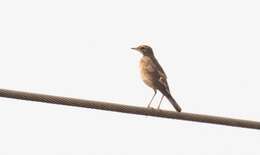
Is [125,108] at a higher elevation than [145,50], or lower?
higher

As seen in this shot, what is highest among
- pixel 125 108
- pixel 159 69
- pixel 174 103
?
pixel 125 108

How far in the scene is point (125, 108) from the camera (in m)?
9.73

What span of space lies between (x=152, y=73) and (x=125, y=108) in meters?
4.23

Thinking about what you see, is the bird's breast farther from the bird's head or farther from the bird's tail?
the bird's tail

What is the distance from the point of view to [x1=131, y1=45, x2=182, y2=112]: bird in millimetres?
13288

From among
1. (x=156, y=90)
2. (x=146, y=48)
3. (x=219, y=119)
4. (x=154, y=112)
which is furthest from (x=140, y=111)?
(x=146, y=48)

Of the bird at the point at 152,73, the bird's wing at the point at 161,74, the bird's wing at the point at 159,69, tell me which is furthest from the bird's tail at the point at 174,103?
the bird's wing at the point at 159,69

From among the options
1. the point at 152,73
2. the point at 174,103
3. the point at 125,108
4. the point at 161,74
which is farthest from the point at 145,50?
the point at 125,108

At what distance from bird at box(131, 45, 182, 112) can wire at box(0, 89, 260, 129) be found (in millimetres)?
2475

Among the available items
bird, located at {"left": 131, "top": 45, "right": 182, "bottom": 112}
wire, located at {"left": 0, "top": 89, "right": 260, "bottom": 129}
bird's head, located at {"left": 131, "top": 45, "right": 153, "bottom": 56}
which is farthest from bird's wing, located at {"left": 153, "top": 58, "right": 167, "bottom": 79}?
wire, located at {"left": 0, "top": 89, "right": 260, "bottom": 129}

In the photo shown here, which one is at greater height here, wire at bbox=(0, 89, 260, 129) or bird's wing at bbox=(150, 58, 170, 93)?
wire at bbox=(0, 89, 260, 129)

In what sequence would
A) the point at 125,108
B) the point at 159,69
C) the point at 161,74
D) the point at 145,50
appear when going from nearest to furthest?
the point at 125,108
the point at 161,74
the point at 159,69
the point at 145,50

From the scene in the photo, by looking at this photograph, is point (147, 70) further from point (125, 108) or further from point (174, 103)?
point (125, 108)

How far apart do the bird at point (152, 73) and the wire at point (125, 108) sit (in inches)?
97.4
